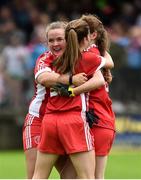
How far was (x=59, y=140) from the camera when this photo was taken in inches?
356

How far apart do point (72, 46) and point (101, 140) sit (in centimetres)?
102

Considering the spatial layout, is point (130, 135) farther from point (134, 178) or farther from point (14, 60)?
point (134, 178)

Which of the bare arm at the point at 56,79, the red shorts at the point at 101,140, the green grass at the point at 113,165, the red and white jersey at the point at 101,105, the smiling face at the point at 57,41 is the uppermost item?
Answer: the smiling face at the point at 57,41

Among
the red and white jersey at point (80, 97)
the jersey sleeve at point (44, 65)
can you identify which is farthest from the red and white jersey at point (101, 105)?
the jersey sleeve at point (44, 65)

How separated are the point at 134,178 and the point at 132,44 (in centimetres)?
673

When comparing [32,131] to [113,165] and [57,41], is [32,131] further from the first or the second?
[113,165]

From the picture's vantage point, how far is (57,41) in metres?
9.39

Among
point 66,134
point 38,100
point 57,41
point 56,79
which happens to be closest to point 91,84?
point 56,79

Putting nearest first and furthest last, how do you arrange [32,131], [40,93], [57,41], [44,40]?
[57,41] → [40,93] → [32,131] → [44,40]

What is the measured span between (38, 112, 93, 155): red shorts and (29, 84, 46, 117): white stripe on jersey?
63cm

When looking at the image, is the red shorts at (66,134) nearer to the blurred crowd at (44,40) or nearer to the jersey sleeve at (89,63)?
the jersey sleeve at (89,63)

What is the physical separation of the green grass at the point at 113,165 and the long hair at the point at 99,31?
478 centimetres

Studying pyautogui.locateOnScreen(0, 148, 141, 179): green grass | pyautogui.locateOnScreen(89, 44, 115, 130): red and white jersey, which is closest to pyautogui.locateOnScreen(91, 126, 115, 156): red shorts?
pyautogui.locateOnScreen(89, 44, 115, 130): red and white jersey

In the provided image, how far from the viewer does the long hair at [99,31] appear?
31.0ft
